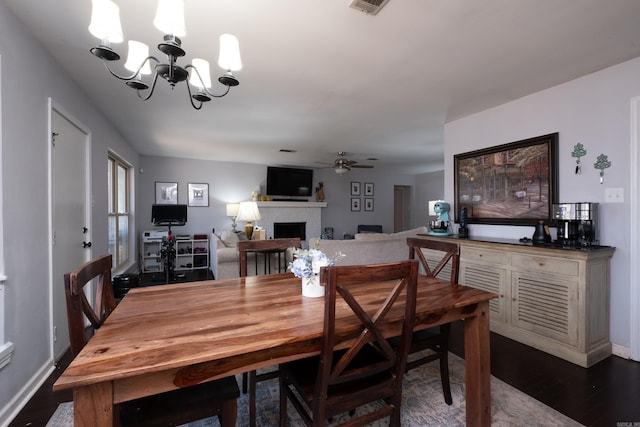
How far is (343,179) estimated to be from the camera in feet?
27.1

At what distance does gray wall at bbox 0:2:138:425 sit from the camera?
5.54 feet

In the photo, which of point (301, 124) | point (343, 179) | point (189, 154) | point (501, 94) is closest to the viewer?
point (501, 94)

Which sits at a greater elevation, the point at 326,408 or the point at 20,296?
the point at 20,296

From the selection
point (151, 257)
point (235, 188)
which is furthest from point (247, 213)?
point (151, 257)

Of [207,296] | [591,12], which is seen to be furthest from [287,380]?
[591,12]

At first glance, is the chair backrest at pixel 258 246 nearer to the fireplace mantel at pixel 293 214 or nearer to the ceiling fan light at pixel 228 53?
the ceiling fan light at pixel 228 53

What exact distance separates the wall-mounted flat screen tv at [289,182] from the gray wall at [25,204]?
480 centimetres

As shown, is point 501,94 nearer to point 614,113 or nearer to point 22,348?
point 614,113

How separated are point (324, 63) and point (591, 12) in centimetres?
166

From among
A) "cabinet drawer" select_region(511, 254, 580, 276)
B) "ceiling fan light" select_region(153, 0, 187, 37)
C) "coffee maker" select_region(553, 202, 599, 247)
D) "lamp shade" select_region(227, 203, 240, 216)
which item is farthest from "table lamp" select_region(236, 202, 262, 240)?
"coffee maker" select_region(553, 202, 599, 247)

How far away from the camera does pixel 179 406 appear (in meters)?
1.12

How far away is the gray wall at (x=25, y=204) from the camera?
1688 mm

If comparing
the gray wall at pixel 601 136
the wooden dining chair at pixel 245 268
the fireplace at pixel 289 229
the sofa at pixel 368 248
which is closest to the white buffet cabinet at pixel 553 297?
the gray wall at pixel 601 136

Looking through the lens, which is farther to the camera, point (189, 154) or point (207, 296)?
point (189, 154)
